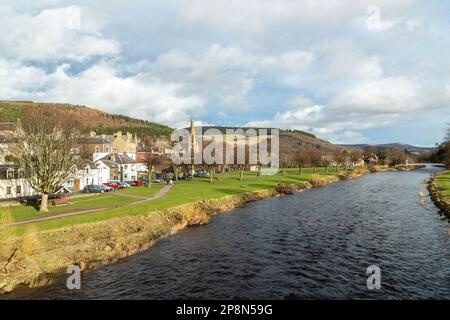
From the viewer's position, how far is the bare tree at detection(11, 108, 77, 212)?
42.9 meters

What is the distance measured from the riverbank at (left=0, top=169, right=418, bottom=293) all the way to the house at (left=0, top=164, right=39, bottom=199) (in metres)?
27.4

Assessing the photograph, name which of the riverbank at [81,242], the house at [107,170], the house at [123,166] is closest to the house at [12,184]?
the house at [107,170]

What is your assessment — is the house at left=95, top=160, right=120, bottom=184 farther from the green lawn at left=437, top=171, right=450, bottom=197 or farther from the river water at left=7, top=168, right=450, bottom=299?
the green lawn at left=437, top=171, right=450, bottom=197

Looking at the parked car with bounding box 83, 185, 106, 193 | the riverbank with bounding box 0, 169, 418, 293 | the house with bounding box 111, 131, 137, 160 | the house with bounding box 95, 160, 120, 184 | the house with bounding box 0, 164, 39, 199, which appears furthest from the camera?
Result: the house with bounding box 111, 131, 137, 160

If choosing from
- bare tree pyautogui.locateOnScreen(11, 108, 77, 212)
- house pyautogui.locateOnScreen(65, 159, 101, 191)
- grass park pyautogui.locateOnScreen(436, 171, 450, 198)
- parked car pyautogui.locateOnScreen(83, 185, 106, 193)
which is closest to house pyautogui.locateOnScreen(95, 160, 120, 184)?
house pyautogui.locateOnScreen(65, 159, 101, 191)

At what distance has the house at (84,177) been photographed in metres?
71.3

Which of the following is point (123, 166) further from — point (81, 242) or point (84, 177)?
point (81, 242)

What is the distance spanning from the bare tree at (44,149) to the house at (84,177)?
72.4 feet

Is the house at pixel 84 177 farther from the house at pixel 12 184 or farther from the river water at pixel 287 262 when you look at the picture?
the river water at pixel 287 262

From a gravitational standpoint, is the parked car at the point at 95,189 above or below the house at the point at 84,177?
below

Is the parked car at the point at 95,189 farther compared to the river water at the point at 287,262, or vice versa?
the parked car at the point at 95,189

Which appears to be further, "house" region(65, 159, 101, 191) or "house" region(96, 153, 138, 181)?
"house" region(96, 153, 138, 181)
